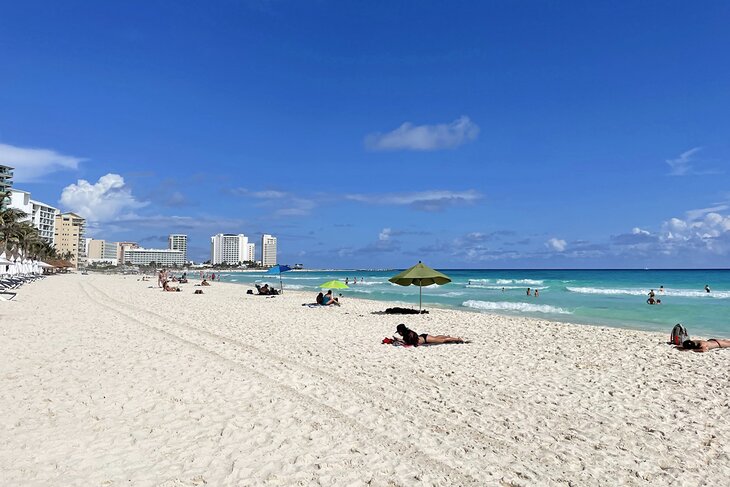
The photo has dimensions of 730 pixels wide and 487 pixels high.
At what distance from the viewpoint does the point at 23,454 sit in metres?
4.19

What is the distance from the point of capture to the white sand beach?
13.3 feet

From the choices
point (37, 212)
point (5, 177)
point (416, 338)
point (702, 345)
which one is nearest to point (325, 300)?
point (416, 338)

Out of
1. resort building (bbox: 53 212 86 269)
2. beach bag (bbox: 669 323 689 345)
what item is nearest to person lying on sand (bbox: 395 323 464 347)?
beach bag (bbox: 669 323 689 345)

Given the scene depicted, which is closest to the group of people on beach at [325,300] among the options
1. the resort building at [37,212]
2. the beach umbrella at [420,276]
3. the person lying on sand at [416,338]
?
the beach umbrella at [420,276]

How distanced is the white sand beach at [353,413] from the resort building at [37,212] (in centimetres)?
10994

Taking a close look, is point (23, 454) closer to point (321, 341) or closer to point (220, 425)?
point (220, 425)

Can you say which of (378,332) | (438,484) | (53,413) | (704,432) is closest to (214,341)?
(378,332)

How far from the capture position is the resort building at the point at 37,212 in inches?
4119

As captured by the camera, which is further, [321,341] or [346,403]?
[321,341]

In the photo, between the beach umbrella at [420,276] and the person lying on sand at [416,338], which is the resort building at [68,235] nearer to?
the beach umbrella at [420,276]

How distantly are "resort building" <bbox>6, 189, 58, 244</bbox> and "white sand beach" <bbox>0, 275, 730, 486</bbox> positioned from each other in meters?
110

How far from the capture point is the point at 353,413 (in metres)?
5.58

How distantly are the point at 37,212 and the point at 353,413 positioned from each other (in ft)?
461

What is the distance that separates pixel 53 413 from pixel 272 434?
2650 mm
